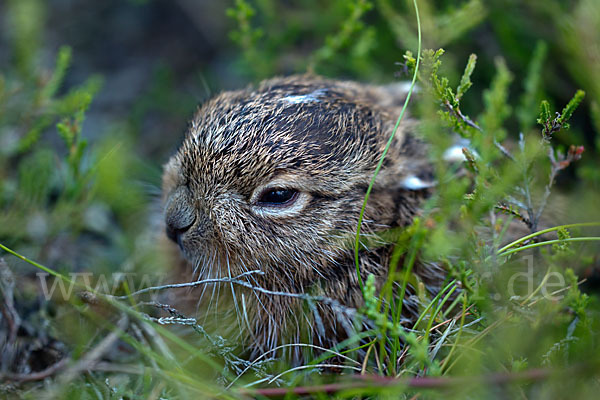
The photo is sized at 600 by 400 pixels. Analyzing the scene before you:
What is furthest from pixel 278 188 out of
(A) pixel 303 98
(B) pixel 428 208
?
(B) pixel 428 208

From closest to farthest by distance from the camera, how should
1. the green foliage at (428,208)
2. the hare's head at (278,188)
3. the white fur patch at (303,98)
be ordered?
the green foliage at (428,208) < the hare's head at (278,188) < the white fur patch at (303,98)

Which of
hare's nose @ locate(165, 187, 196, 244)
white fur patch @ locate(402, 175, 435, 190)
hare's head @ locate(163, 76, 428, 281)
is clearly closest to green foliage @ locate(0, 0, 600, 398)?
white fur patch @ locate(402, 175, 435, 190)

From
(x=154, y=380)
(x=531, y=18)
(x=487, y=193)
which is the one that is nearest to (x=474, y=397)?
(x=487, y=193)

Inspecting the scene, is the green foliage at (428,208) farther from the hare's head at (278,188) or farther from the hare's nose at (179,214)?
the hare's nose at (179,214)

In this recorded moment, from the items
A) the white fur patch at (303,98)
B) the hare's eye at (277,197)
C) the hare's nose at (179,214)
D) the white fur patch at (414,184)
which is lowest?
the white fur patch at (414,184)

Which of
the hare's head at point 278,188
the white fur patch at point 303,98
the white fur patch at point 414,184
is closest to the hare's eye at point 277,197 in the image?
the hare's head at point 278,188

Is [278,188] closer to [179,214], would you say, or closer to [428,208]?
[179,214]

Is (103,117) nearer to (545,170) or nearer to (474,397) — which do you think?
(545,170)

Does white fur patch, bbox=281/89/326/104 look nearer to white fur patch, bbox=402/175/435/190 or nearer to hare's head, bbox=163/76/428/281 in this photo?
hare's head, bbox=163/76/428/281
